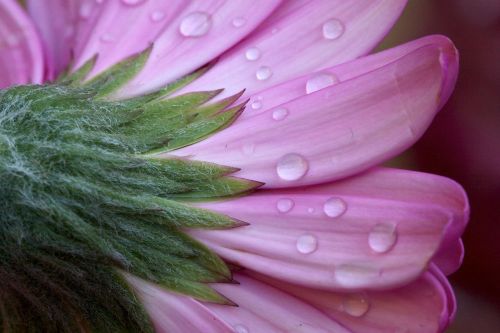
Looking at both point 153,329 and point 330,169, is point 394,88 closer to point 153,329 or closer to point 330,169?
point 330,169

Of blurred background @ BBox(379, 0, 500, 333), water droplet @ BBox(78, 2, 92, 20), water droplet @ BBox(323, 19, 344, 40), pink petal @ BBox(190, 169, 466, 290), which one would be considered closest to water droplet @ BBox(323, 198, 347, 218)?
pink petal @ BBox(190, 169, 466, 290)

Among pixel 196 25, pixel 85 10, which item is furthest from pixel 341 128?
pixel 85 10

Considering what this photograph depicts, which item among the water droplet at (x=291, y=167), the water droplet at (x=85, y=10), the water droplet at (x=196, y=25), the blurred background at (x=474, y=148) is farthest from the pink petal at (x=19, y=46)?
the blurred background at (x=474, y=148)

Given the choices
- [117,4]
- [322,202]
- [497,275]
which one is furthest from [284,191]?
[497,275]

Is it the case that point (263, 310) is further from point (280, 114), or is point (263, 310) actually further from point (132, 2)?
point (132, 2)

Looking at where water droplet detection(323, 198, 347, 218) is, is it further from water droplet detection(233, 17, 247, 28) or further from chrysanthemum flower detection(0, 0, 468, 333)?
water droplet detection(233, 17, 247, 28)
